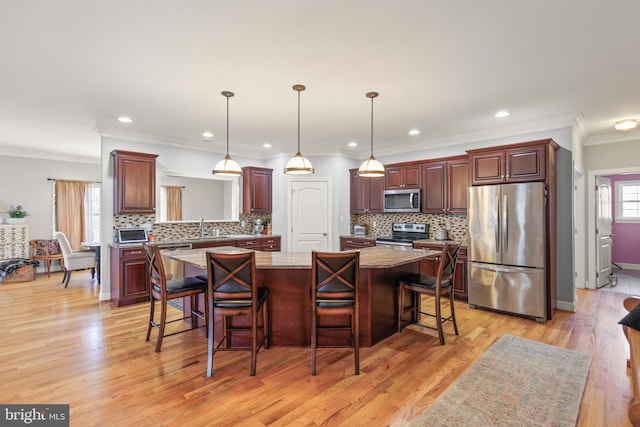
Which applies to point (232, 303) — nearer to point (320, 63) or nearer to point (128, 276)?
point (320, 63)

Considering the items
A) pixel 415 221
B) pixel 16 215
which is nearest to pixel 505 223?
pixel 415 221

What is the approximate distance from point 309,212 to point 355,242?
1.09 m

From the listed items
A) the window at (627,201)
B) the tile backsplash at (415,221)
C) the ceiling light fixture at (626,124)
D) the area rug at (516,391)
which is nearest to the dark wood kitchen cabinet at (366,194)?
the tile backsplash at (415,221)

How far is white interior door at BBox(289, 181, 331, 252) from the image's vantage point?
662 centimetres

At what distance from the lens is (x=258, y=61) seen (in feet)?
9.32

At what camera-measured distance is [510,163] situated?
14.4 ft

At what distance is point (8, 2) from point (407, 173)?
17.4 feet

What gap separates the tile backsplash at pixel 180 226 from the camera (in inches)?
210

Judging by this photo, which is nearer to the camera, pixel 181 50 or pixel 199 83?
pixel 181 50

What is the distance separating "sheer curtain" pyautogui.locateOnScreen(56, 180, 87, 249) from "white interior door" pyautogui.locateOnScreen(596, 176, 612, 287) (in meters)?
10.6

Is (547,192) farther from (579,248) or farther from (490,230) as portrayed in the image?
(579,248)

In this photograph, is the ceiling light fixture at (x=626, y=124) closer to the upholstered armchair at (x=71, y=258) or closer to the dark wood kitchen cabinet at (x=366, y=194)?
the dark wood kitchen cabinet at (x=366, y=194)

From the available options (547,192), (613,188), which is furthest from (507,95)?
(613,188)

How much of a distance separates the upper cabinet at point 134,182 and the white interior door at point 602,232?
750cm
